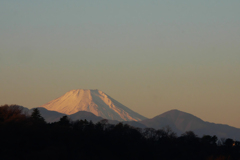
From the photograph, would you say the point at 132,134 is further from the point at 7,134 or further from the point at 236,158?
the point at 7,134

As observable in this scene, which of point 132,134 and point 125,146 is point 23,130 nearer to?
point 125,146

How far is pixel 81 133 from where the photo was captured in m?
81.8

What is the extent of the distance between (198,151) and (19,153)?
1523 inches

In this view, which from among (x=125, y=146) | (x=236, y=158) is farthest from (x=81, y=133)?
(x=236, y=158)

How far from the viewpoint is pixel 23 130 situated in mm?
71000

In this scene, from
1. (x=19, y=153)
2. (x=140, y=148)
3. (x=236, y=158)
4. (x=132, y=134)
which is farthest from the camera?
(x=132, y=134)

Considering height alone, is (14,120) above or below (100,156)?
above

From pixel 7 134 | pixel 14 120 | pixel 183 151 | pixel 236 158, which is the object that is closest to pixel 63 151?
pixel 7 134

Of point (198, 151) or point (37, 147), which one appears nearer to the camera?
point (37, 147)

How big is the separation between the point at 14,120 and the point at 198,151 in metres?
37.3

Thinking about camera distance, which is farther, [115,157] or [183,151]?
[183,151]

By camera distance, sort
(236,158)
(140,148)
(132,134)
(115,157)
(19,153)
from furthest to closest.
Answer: (132,134)
(236,158)
(140,148)
(115,157)
(19,153)

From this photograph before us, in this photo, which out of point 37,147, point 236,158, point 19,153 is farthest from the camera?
point 236,158

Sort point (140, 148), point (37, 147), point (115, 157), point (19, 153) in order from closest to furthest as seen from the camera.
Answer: point (19, 153) < point (37, 147) < point (115, 157) < point (140, 148)
